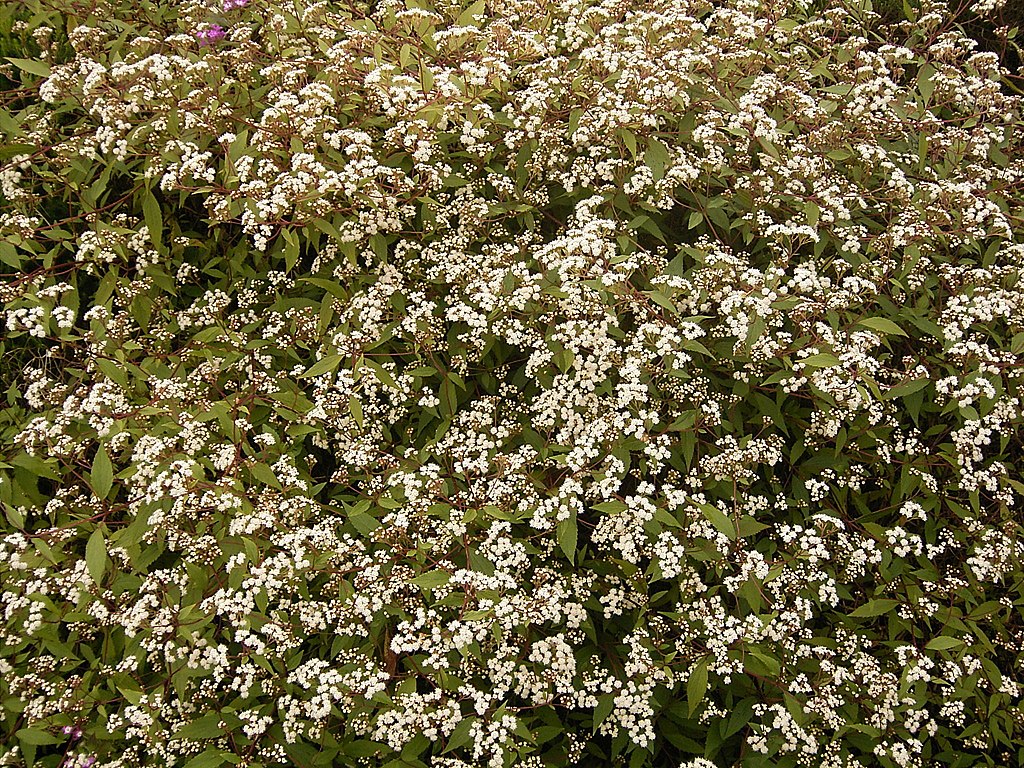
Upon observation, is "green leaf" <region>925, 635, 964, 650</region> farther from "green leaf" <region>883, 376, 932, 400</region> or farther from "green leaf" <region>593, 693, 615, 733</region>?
"green leaf" <region>593, 693, 615, 733</region>

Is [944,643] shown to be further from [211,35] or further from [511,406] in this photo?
[211,35]

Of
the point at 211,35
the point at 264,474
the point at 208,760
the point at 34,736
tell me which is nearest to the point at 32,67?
the point at 211,35

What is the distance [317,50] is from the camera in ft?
15.4

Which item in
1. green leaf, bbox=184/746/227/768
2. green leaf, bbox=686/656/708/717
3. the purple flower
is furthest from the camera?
the purple flower

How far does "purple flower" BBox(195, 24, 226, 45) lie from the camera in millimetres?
4703

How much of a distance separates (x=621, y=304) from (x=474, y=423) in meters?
0.93

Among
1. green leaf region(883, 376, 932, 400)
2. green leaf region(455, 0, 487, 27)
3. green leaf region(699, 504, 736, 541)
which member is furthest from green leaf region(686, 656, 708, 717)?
green leaf region(455, 0, 487, 27)

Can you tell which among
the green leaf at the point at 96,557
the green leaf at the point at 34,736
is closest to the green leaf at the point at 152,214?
the green leaf at the point at 96,557

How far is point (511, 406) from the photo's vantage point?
148 inches

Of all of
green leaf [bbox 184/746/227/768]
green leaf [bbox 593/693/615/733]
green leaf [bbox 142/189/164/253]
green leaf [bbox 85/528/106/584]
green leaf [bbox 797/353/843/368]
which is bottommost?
green leaf [bbox 184/746/227/768]

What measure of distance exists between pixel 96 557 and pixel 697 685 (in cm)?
256

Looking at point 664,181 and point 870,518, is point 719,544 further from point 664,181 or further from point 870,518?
point 664,181

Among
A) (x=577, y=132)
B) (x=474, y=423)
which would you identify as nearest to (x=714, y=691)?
(x=474, y=423)

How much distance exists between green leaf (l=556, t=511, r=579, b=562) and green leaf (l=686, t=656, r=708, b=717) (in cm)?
67
